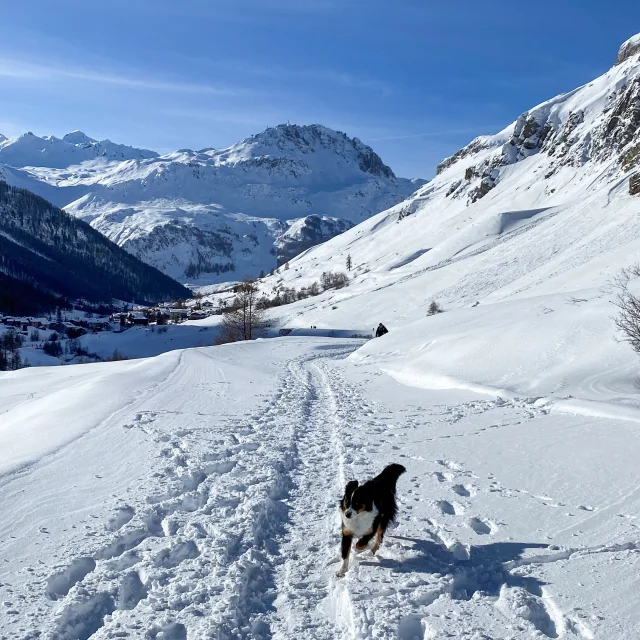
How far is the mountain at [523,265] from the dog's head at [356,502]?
9.93 meters

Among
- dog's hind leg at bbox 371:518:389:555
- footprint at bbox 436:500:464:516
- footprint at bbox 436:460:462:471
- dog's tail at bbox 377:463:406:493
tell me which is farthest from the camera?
footprint at bbox 436:460:462:471

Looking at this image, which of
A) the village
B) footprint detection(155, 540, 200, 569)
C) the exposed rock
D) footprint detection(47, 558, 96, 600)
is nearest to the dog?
footprint detection(155, 540, 200, 569)

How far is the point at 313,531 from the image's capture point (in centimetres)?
665

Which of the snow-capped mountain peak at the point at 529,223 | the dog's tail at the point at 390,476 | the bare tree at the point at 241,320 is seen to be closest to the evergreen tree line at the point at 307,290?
the snow-capped mountain peak at the point at 529,223

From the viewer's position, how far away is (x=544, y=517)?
6.54 metres

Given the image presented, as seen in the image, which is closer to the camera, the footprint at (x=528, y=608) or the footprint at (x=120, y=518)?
the footprint at (x=528, y=608)

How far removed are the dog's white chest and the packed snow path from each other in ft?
1.47

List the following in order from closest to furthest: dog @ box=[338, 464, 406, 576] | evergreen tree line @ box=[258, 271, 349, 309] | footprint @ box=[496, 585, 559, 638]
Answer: footprint @ box=[496, 585, 559, 638]
dog @ box=[338, 464, 406, 576]
evergreen tree line @ box=[258, 271, 349, 309]

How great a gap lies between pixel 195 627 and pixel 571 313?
1909 centimetres

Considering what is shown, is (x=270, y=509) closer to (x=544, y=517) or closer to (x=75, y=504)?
(x=75, y=504)

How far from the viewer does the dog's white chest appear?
5.39 metres

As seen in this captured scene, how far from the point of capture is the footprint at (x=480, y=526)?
20.9 ft

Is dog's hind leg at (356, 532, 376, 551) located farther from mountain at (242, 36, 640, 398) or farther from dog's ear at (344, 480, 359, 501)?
mountain at (242, 36, 640, 398)

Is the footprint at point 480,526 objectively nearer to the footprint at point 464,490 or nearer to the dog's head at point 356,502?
the footprint at point 464,490
